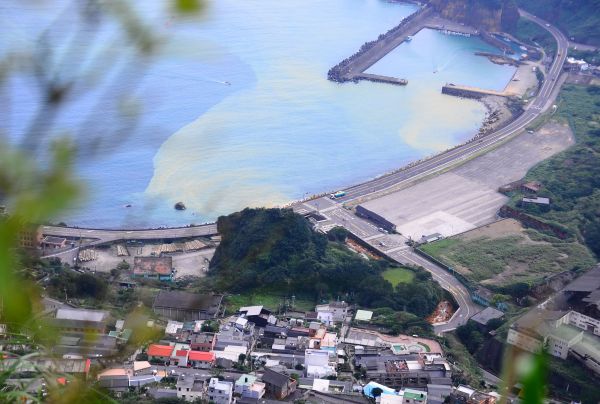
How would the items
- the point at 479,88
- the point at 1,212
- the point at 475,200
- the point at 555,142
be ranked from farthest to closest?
1. the point at 479,88
2. the point at 555,142
3. the point at 475,200
4. the point at 1,212

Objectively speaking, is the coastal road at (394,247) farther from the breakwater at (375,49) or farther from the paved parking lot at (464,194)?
the breakwater at (375,49)

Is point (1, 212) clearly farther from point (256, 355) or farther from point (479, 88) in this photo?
point (479, 88)

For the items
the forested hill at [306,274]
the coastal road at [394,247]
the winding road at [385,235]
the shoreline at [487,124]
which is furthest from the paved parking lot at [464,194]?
the forested hill at [306,274]

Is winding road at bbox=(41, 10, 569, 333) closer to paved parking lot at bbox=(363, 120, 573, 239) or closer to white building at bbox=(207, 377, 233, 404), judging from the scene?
paved parking lot at bbox=(363, 120, 573, 239)

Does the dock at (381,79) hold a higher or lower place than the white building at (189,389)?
lower

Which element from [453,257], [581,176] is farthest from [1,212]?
[581,176]

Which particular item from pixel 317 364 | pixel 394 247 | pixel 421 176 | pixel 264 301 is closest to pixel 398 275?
pixel 394 247
